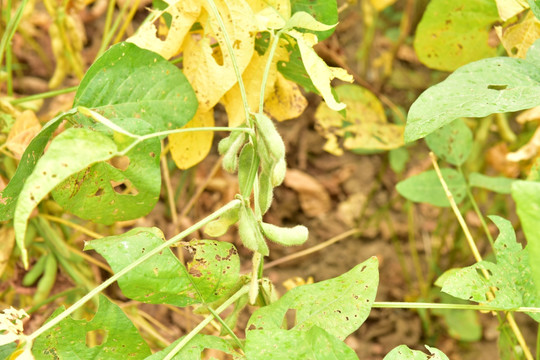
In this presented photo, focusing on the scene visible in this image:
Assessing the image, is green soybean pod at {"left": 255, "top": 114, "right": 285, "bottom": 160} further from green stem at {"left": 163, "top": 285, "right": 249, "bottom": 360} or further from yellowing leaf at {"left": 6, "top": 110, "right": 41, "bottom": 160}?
yellowing leaf at {"left": 6, "top": 110, "right": 41, "bottom": 160}

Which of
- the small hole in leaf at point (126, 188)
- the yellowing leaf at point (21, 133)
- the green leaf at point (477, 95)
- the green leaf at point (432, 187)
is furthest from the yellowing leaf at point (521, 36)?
the yellowing leaf at point (21, 133)

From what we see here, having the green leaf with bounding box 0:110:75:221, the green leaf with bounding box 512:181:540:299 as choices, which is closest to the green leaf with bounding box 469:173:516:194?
the green leaf with bounding box 512:181:540:299

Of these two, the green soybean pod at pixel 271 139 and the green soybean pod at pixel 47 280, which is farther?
the green soybean pod at pixel 47 280

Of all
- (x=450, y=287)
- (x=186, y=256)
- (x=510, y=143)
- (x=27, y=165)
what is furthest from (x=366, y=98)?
(x=27, y=165)

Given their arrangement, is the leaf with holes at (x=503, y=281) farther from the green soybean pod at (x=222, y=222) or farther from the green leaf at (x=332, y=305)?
the green soybean pod at (x=222, y=222)

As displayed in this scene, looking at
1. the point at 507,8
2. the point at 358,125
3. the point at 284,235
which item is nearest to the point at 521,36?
the point at 507,8

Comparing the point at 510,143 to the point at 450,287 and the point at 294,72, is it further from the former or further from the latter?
the point at 450,287
